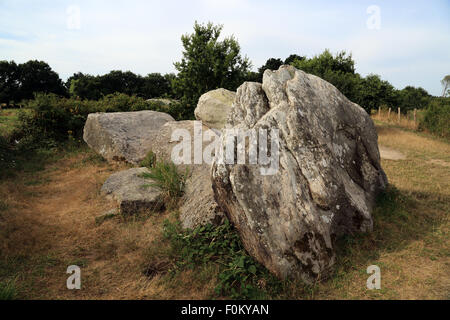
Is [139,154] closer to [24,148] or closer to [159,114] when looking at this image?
[159,114]

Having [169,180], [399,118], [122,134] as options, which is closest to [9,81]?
[122,134]

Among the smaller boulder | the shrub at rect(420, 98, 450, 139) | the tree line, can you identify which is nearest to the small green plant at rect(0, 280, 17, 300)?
the smaller boulder

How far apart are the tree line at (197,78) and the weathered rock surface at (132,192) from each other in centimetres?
777

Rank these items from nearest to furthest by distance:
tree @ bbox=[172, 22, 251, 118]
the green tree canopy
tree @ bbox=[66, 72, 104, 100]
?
1. tree @ bbox=[172, 22, 251, 118]
2. the green tree canopy
3. tree @ bbox=[66, 72, 104, 100]

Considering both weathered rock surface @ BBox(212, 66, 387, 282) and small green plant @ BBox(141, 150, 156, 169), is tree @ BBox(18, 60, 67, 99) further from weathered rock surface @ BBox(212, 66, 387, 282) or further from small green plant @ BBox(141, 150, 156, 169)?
weathered rock surface @ BBox(212, 66, 387, 282)

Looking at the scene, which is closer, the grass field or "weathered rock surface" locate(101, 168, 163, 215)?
the grass field

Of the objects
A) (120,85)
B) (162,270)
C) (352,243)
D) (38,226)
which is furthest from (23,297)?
(120,85)

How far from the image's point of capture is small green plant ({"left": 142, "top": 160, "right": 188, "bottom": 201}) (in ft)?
22.4

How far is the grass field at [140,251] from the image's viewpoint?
4.31 m

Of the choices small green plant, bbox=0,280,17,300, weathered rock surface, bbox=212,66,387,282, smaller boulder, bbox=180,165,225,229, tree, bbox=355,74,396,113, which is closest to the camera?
small green plant, bbox=0,280,17,300

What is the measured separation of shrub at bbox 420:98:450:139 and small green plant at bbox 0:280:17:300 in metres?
19.1

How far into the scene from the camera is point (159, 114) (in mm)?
11922

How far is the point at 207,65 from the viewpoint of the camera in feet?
50.9

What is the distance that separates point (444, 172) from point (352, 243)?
6.75m
